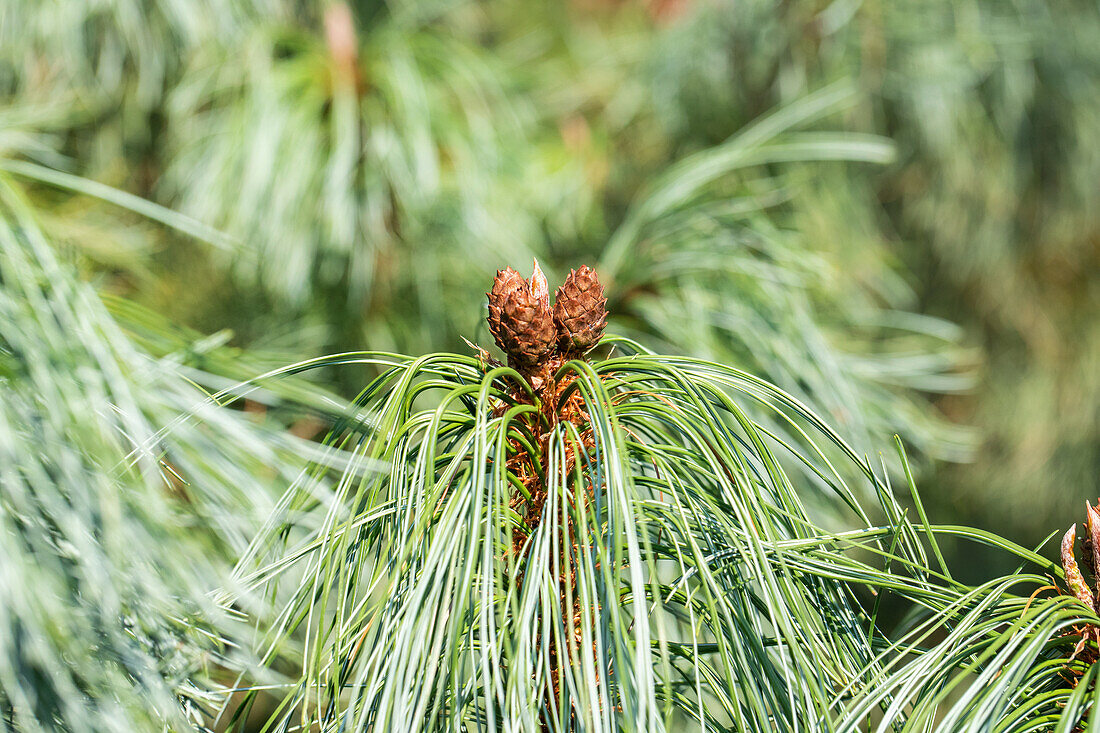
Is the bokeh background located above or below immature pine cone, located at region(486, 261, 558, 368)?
above

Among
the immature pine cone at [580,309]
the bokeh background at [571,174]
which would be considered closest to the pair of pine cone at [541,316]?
the immature pine cone at [580,309]

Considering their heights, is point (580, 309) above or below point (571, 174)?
below

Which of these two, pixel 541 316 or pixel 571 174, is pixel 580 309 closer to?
pixel 541 316

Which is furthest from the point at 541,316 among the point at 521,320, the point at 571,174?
the point at 571,174

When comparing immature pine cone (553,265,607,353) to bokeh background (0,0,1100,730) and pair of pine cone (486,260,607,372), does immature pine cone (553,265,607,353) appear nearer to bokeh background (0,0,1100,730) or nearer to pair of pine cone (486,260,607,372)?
pair of pine cone (486,260,607,372)

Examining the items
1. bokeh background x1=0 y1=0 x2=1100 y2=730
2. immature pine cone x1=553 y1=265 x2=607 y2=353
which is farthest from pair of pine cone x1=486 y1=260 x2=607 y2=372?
bokeh background x1=0 y1=0 x2=1100 y2=730
